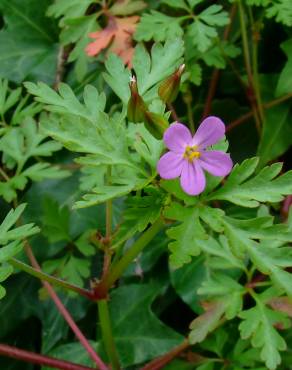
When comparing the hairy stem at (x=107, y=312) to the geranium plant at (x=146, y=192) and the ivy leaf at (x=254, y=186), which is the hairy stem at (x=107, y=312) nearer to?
the geranium plant at (x=146, y=192)

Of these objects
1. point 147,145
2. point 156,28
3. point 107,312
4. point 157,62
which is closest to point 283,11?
point 156,28

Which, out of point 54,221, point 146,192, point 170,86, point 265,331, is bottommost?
point 54,221

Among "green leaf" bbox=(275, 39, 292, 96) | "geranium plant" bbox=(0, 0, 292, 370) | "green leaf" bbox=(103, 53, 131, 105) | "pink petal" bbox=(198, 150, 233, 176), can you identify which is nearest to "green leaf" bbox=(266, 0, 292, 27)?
"geranium plant" bbox=(0, 0, 292, 370)

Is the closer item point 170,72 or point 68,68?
point 170,72

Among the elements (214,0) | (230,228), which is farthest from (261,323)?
(214,0)

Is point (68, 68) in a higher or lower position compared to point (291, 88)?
lower

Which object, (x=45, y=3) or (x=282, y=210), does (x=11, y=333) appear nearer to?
(x=282, y=210)

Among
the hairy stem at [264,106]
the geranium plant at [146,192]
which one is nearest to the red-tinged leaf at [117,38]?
the geranium plant at [146,192]

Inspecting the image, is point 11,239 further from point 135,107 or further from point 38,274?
point 135,107
